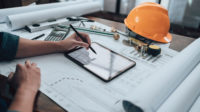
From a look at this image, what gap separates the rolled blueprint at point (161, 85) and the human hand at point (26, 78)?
0.31 meters

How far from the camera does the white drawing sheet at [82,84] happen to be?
515 mm

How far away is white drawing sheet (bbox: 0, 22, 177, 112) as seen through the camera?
0.51 meters

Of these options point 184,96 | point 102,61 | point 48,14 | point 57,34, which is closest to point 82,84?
point 102,61

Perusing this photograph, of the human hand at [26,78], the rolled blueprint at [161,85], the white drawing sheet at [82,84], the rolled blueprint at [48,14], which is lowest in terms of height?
the white drawing sheet at [82,84]

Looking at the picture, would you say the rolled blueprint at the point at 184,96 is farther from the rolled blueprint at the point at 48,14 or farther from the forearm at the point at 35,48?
the rolled blueprint at the point at 48,14

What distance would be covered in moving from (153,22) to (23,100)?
67cm

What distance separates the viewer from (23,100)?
50 cm

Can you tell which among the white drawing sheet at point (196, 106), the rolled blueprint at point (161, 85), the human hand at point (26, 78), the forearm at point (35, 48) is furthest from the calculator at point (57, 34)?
the white drawing sheet at point (196, 106)

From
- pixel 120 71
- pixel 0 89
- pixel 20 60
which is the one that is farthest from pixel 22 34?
pixel 120 71

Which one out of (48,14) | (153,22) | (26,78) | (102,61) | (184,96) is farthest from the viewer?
(48,14)

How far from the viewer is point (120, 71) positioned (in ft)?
2.19

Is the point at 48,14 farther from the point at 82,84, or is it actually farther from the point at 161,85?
the point at 161,85

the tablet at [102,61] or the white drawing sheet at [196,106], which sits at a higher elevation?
the tablet at [102,61]

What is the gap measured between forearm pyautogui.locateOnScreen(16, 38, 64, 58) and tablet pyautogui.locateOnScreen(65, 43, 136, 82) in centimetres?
7
